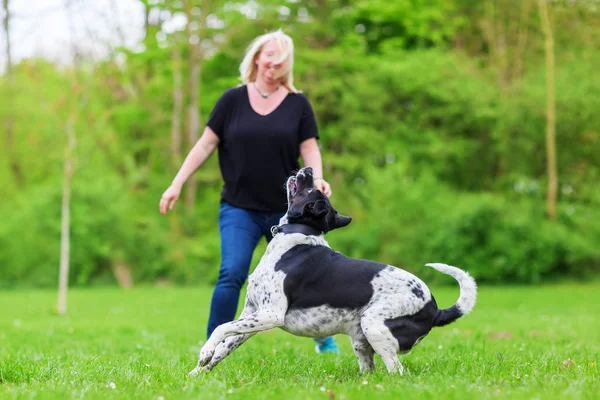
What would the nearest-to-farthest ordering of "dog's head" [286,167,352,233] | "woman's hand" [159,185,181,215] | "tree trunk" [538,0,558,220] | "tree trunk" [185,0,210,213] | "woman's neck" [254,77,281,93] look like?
1. "dog's head" [286,167,352,233]
2. "woman's hand" [159,185,181,215]
3. "woman's neck" [254,77,281,93]
4. "tree trunk" [538,0,558,220]
5. "tree trunk" [185,0,210,213]

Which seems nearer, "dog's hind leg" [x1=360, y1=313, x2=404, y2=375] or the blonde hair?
"dog's hind leg" [x1=360, y1=313, x2=404, y2=375]

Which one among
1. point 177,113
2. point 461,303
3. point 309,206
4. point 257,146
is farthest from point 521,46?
point 309,206

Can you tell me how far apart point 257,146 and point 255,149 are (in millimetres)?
26

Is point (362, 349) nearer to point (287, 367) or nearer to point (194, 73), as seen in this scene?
point (287, 367)

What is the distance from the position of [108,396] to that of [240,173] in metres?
2.15

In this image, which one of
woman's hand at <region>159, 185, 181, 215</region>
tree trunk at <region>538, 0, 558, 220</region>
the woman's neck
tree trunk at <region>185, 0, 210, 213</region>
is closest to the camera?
woman's hand at <region>159, 185, 181, 215</region>

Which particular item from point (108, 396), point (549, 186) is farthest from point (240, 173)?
point (549, 186)

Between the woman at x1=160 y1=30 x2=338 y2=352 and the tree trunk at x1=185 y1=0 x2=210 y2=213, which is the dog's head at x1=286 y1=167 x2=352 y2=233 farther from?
→ the tree trunk at x1=185 y1=0 x2=210 y2=213

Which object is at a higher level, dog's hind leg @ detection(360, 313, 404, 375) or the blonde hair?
the blonde hair

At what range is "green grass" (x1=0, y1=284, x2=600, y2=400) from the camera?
3387mm

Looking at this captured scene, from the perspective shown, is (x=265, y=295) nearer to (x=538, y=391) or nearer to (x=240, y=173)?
(x=240, y=173)

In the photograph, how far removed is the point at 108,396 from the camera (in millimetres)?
3322

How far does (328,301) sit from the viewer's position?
408 cm

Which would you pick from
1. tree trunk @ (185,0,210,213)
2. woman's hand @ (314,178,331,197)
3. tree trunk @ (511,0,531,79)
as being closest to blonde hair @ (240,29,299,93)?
woman's hand @ (314,178,331,197)
